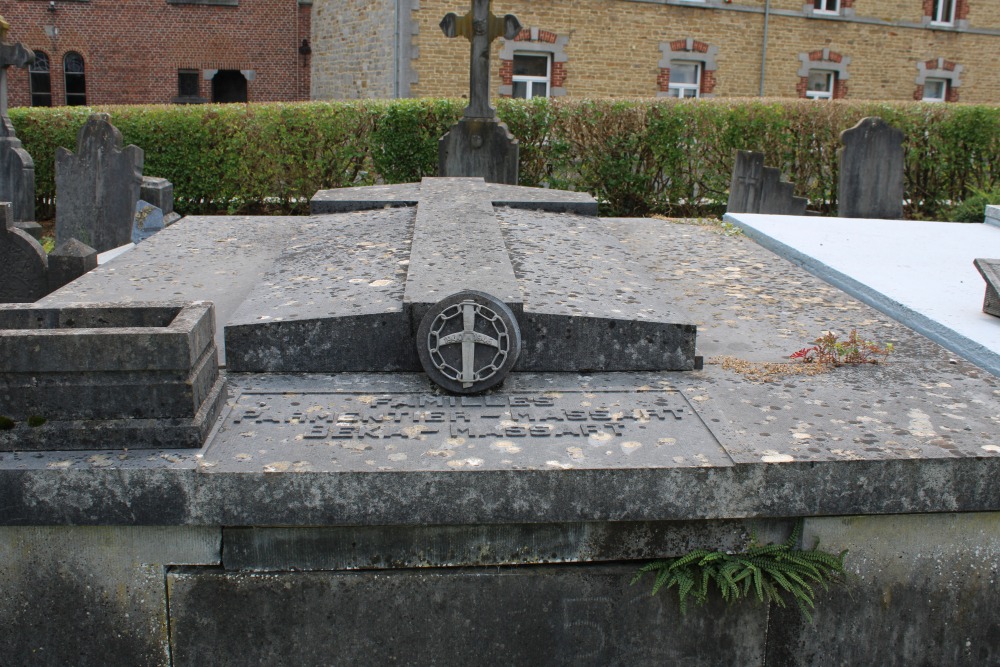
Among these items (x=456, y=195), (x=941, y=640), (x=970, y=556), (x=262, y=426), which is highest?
(x=456, y=195)

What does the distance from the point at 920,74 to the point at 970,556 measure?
23.7m

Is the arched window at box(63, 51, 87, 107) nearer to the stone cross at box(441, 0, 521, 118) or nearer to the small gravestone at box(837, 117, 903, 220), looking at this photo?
the stone cross at box(441, 0, 521, 118)

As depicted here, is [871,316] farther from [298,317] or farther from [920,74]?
[920,74]

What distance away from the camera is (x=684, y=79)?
71.5ft

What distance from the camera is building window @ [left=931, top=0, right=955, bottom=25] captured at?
23462 mm

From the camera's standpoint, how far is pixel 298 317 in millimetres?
3215

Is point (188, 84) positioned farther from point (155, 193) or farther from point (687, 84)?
point (155, 193)

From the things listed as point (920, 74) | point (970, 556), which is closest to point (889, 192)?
point (970, 556)

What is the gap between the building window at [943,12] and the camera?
23462mm

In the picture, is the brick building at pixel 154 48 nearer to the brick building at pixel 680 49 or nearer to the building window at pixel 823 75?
the brick building at pixel 680 49

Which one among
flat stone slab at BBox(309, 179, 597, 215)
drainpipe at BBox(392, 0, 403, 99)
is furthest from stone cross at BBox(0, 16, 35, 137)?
drainpipe at BBox(392, 0, 403, 99)

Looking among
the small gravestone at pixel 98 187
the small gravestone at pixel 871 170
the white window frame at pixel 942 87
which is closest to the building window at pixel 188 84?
the small gravestone at pixel 98 187

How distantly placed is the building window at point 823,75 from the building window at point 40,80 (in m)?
18.9

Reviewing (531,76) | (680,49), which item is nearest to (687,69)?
(680,49)
